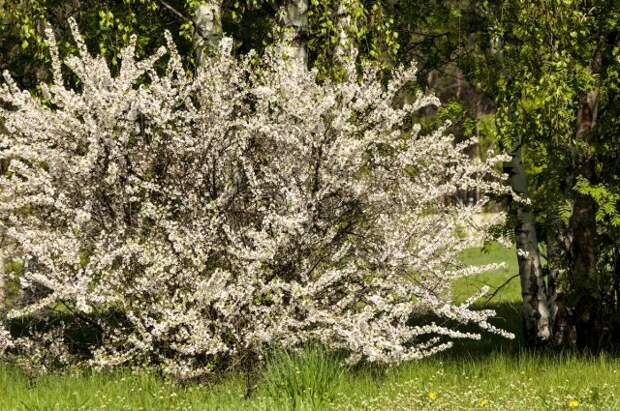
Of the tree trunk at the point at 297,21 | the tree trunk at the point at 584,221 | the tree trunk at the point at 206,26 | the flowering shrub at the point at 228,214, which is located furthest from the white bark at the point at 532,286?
the tree trunk at the point at 206,26

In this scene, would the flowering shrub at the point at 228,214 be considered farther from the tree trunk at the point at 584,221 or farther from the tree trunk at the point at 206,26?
the tree trunk at the point at 584,221

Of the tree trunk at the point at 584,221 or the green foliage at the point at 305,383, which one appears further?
the tree trunk at the point at 584,221

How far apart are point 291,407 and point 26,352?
11.8ft

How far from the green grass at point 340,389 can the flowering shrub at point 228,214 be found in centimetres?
31

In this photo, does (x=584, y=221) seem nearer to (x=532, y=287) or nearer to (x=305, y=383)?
(x=532, y=287)

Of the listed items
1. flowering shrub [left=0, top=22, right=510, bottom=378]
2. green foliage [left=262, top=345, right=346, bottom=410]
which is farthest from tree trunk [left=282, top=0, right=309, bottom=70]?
green foliage [left=262, top=345, right=346, bottom=410]

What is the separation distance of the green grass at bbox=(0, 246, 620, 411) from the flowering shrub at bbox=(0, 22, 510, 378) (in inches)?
12.0

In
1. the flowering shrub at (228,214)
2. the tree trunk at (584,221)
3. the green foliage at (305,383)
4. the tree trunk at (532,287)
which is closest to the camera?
the green foliage at (305,383)

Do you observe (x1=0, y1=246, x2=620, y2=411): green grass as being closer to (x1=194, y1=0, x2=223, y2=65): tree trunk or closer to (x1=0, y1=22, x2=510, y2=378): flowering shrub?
(x1=0, y1=22, x2=510, y2=378): flowering shrub

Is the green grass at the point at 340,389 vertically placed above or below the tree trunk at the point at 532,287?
below

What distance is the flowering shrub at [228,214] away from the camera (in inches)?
307

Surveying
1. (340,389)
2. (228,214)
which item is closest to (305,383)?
(340,389)

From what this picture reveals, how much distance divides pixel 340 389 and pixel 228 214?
2395 mm

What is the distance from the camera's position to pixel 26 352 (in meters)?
8.71
